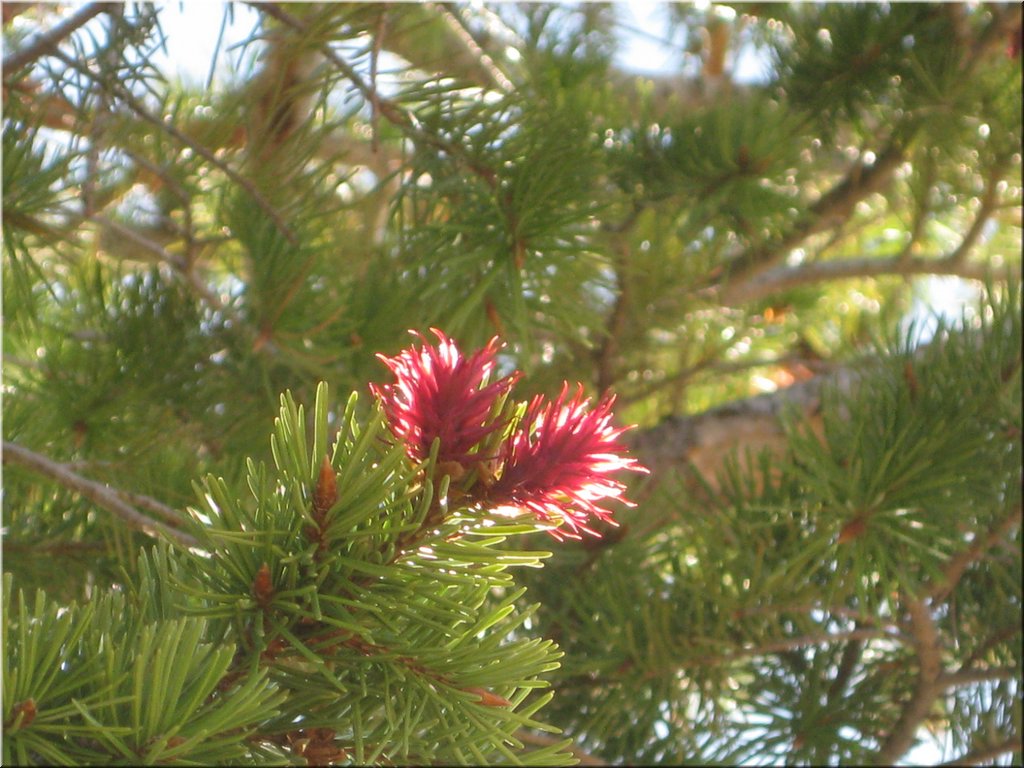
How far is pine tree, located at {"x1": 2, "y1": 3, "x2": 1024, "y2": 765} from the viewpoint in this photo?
0.34 meters

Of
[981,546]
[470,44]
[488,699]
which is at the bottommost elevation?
[488,699]

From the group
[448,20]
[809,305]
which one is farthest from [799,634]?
[448,20]

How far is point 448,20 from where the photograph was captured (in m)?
1.22

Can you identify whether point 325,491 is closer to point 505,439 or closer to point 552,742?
point 505,439

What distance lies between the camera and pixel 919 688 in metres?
0.73

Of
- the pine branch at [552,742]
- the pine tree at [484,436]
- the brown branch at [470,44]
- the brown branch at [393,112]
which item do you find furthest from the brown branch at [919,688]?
the brown branch at [470,44]

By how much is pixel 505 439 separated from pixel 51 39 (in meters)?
0.45

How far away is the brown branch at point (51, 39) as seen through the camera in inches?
25.2

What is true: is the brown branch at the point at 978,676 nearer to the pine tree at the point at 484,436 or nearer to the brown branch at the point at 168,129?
the pine tree at the point at 484,436

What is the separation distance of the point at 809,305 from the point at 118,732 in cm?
113

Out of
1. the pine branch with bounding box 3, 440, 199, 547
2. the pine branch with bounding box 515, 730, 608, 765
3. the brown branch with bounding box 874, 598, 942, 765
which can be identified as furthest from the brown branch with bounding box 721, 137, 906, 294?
the pine branch with bounding box 3, 440, 199, 547

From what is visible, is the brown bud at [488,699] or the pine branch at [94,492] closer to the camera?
the brown bud at [488,699]

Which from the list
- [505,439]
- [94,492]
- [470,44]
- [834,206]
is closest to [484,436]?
[505,439]

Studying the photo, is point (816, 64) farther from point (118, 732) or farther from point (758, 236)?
point (118, 732)
